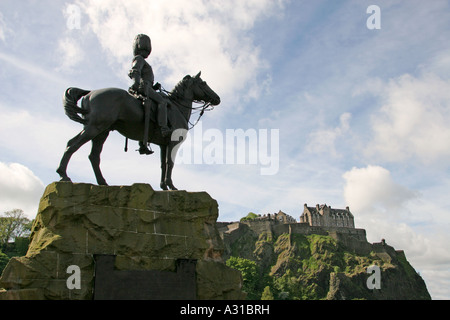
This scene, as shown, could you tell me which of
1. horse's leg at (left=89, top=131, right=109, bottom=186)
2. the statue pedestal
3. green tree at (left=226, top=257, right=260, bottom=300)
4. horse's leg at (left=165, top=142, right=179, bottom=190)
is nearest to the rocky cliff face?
green tree at (left=226, top=257, right=260, bottom=300)

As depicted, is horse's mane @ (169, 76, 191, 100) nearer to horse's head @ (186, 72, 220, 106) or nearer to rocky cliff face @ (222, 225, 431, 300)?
horse's head @ (186, 72, 220, 106)

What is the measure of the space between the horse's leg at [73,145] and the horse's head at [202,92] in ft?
11.3

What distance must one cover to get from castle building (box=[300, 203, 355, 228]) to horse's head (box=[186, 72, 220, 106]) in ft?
335

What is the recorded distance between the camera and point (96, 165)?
34.6 ft

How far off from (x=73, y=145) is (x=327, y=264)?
8913cm

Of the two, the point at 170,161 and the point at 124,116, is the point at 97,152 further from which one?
the point at 170,161

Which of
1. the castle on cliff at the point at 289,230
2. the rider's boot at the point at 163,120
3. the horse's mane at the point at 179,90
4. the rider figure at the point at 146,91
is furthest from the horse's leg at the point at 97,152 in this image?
the castle on cliff at the point at 289,230

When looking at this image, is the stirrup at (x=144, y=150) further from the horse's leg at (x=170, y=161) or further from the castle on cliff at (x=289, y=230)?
the castle on cliff at (x=289, y=230)

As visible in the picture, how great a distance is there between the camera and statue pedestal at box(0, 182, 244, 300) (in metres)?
8.08

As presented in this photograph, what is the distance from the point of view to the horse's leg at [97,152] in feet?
34.5
